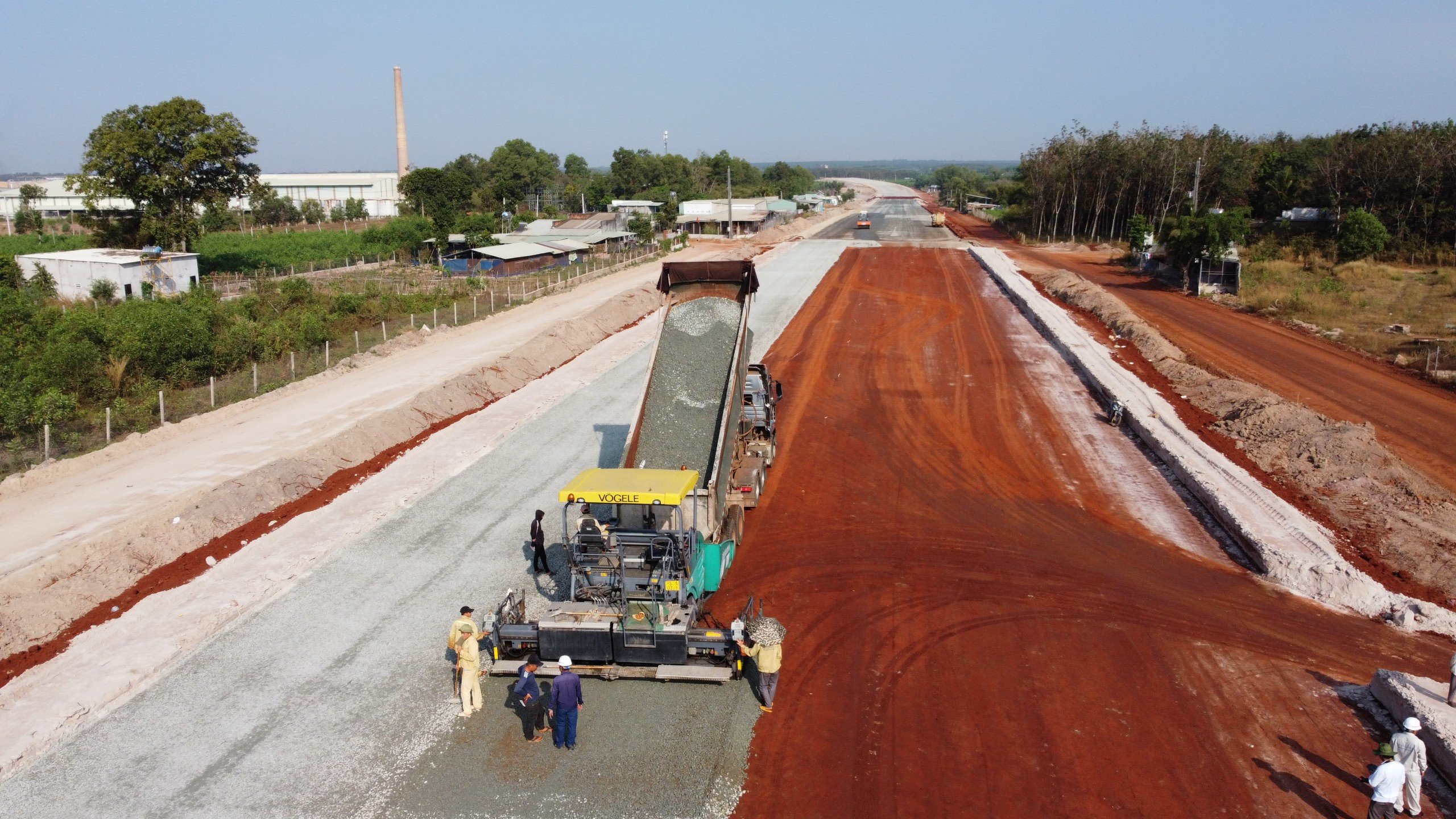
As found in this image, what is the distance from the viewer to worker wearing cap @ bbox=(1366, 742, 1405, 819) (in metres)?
9.30

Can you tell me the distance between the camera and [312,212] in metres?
112

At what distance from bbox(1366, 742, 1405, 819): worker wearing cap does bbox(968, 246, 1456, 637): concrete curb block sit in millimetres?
6088

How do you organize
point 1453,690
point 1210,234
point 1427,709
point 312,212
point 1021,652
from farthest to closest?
point 312,212 < point 1210,234 < point 1021,652 < point 1453,690 < point 1427,709

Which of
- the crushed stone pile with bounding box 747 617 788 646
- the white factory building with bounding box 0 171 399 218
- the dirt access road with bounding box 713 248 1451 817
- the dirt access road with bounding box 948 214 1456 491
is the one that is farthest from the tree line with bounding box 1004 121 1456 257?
the white factory building with bounding box 0 171 399 218

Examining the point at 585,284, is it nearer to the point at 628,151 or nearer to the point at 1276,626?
the point at 1276,626

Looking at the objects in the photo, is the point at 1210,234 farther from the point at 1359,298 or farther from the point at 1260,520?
the point at 1260,520

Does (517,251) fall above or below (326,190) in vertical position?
below

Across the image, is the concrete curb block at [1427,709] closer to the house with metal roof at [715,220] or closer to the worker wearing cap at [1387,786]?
the worker wearing cap at [1387,786]

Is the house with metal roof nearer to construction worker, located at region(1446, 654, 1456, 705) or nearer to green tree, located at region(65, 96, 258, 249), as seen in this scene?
green tree, located at region(65, 96, 258, 249)

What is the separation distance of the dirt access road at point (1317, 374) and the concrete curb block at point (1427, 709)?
35.9 ft

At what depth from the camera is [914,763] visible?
10875 mm

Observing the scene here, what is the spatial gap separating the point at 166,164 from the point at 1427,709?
58.3m

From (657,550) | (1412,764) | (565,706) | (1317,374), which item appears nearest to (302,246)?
(1317,374)

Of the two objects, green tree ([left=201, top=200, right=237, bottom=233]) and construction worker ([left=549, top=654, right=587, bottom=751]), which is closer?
construction worker ([left=549, top=654, right=587, bottom=751])
